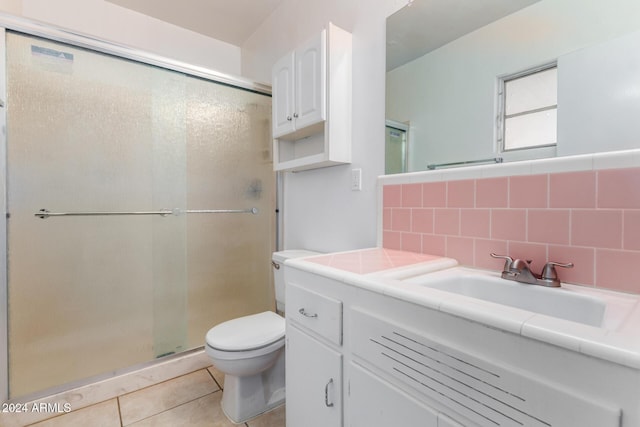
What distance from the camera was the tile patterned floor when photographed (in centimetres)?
142

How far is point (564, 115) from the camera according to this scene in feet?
3.02

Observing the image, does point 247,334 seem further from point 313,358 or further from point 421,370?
point 421,370

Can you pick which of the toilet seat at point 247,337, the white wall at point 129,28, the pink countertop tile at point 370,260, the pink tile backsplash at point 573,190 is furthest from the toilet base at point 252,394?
the white wall at point 129,28

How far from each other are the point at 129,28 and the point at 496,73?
2.62 meters

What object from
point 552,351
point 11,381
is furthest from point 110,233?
point 552,351

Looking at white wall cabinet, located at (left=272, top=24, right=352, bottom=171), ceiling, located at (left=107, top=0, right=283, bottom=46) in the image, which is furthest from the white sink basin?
ceiling, located at (left=107, top=0, right=283, bottom=46)

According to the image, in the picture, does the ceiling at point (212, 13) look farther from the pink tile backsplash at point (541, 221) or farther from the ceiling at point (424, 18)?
the pink tile backsplash at point (541, 221)

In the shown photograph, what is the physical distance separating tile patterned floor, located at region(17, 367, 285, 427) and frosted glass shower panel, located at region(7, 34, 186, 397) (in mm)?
183

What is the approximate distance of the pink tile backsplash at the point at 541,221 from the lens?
2.61 ft

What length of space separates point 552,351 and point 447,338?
0.19 m

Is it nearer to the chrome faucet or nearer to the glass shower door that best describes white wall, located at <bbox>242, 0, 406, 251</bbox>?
the glass shower door

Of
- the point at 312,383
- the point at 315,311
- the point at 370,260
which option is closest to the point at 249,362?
the point at 312,383

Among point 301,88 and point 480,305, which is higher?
point 301,88

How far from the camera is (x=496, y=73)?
3.55ft
